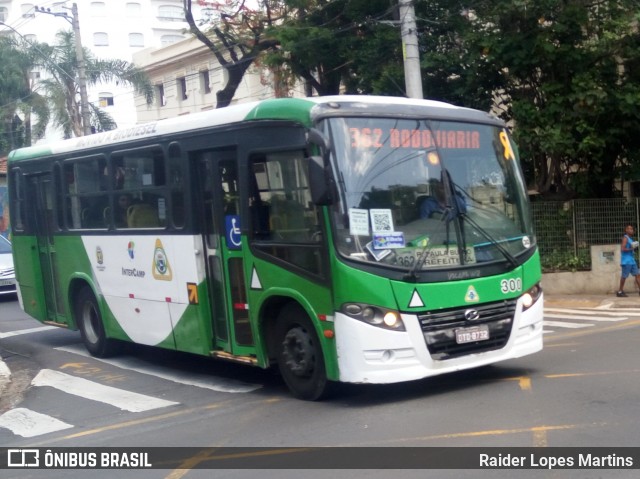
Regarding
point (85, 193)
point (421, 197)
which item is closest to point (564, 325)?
point (421, 197)

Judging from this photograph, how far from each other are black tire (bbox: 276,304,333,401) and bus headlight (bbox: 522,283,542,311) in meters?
2.21

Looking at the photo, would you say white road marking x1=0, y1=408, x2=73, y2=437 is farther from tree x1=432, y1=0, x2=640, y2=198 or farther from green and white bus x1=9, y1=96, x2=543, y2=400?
tree x1=432, y1=0, x2=640, y2=198

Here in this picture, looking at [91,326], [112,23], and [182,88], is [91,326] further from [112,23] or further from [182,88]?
[112,23]

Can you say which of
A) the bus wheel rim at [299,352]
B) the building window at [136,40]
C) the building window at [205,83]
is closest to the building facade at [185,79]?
the building window at [205,83]

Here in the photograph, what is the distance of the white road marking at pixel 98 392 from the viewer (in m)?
10.4

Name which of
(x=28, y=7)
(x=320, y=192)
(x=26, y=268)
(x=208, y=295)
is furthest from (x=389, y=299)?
(x=28, y=7)

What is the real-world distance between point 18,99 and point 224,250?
4213cm

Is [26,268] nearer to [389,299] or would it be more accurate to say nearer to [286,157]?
[286,157]

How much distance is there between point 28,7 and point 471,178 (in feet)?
275

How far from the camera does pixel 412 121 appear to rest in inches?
372

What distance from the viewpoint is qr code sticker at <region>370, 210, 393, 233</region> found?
29.2 ft

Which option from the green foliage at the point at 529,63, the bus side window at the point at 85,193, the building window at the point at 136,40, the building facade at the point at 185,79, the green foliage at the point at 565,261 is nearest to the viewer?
the bus side window at the point at 85,193

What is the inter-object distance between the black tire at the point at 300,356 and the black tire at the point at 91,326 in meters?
4.56

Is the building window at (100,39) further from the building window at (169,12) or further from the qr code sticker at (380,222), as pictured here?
the qr code sticker at (380,222)
